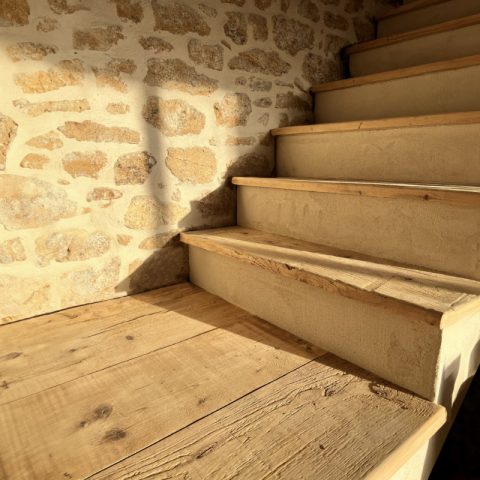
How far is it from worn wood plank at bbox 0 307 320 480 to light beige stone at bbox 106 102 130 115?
36.7 inches

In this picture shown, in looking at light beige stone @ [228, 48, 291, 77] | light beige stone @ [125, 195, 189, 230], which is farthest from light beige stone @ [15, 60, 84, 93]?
light beige stone @ [228, 48, 291, 77]

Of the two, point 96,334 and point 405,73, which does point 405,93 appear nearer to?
point 405,73

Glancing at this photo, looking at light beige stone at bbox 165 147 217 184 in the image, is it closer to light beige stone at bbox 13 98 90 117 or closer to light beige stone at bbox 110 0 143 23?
light beige stone at bbox 13 98 90 117

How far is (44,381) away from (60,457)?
1.01 feet

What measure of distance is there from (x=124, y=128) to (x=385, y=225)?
41.9 inches

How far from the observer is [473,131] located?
1223 mm

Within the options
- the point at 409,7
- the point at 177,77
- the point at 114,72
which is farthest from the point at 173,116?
the point at 409,7

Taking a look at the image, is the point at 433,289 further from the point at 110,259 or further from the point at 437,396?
the point at 110,259

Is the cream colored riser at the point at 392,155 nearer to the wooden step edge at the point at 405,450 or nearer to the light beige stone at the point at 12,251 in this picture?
the wooden step edge at the point at 405,450

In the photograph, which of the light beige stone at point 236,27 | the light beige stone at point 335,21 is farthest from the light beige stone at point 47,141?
the light beige stone at point 335,21

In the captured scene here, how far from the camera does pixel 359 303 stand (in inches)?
39.3

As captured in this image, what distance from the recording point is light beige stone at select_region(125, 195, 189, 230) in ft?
5.05

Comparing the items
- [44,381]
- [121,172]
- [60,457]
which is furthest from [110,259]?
[60,457]

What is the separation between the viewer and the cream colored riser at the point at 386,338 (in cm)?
87
